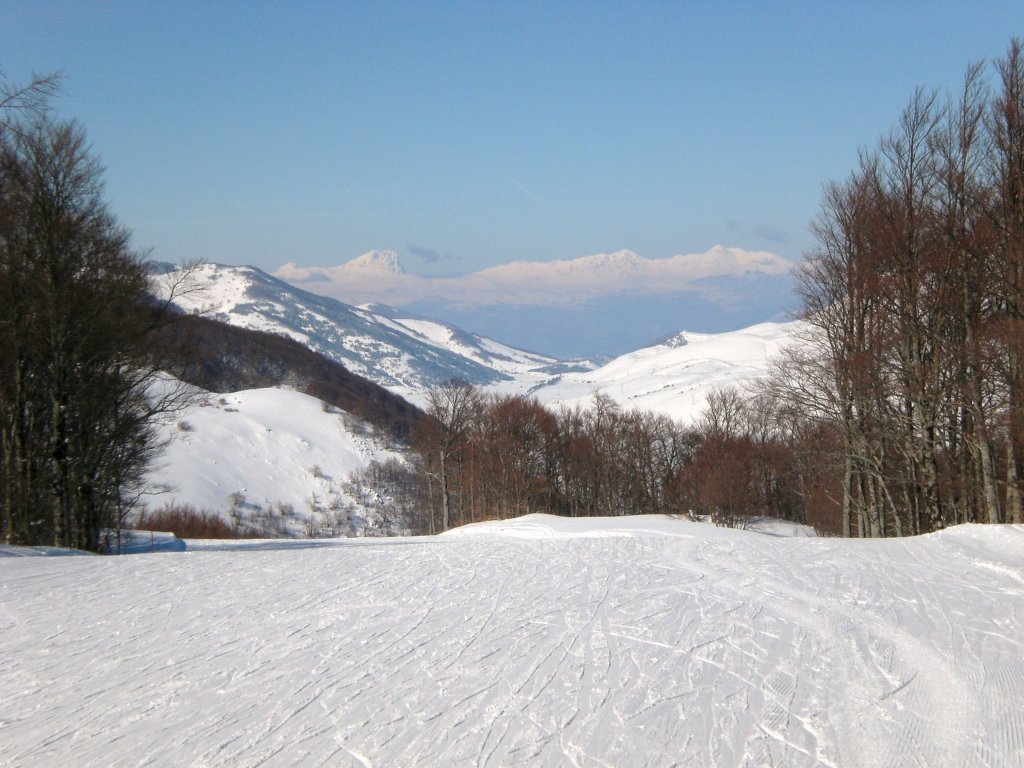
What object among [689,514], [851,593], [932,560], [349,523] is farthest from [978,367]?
[349,523]

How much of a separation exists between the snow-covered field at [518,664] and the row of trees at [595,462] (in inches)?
1468

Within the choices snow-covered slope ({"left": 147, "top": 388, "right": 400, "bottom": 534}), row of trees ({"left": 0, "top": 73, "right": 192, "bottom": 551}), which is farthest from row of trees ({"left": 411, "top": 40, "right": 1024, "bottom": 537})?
snow-covered slope ({"left": 147, "top": 388, "right": 400, "bottom": 534})

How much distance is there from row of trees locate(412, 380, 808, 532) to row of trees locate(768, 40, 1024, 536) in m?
22.8

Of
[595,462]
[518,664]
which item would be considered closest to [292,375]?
[595,462]

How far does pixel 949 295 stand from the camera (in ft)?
63.7

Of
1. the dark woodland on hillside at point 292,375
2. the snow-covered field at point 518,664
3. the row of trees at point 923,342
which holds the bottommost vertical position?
the snow-covered field at point 518,664

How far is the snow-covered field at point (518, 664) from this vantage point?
5570 mm

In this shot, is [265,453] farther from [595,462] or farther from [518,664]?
[518,664]

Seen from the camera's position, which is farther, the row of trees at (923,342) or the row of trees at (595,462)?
the row of trees at (595,462)

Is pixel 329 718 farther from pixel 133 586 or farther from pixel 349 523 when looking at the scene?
pixel 349 523

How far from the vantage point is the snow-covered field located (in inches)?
219

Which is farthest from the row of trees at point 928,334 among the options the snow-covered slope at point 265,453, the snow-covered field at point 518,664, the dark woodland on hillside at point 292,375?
the dark woodland on hillside at point 292,375

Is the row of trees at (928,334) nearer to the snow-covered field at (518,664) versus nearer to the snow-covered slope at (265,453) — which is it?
the snow-covered field at (518,664)

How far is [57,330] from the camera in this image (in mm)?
18906
